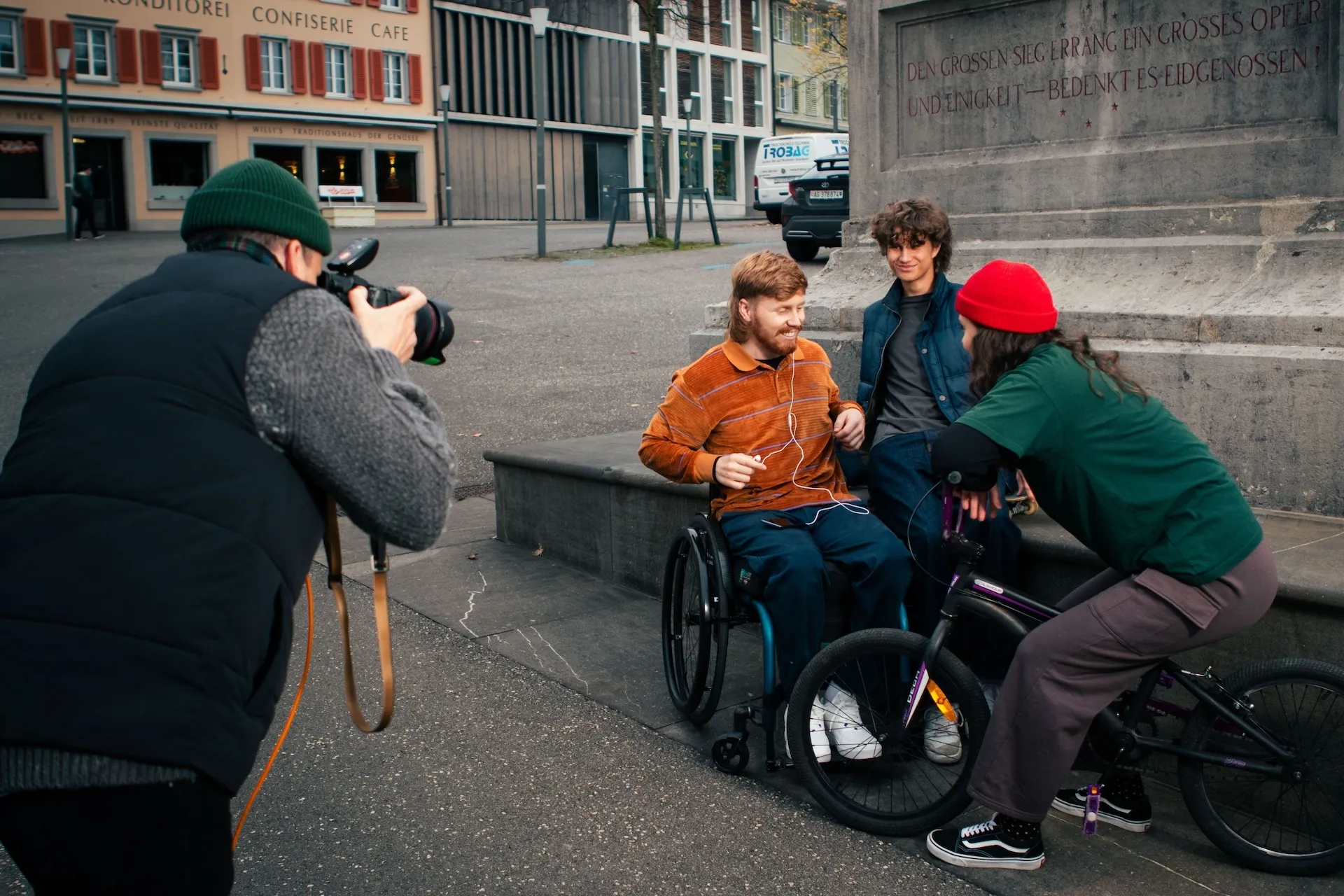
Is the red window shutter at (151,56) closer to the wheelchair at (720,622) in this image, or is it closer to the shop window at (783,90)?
the shop window at (783,90)

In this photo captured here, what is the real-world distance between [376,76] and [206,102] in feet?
19.3

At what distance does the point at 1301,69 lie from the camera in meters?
5.14

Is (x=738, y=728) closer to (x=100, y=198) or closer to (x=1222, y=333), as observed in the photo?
(x=1222, y=333)

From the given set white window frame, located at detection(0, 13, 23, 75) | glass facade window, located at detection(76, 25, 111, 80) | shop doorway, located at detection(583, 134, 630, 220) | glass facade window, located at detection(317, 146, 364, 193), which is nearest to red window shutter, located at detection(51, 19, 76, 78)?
glass facade window, located at detection(76, 25, 111, 80)

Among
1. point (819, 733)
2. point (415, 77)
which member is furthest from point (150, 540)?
point (415, 77)

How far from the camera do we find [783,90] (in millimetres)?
59219

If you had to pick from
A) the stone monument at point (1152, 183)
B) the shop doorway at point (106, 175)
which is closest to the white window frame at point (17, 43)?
the shop doorway at point (106, 175)

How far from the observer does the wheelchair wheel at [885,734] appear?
11.4 feet

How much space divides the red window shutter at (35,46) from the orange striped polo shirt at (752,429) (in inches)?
1430

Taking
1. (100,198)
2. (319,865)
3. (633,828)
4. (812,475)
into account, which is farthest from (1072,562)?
(100,198)

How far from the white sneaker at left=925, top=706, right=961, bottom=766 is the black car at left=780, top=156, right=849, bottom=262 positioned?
15157mm

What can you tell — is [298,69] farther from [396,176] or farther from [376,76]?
[396,176]

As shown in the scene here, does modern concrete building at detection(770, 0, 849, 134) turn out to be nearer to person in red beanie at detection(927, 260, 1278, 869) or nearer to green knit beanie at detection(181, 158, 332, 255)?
person in red beanie at detection(927, 260, 1278, 869)

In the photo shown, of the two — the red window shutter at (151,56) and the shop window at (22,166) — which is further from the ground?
the red window shutter at (151,56)
